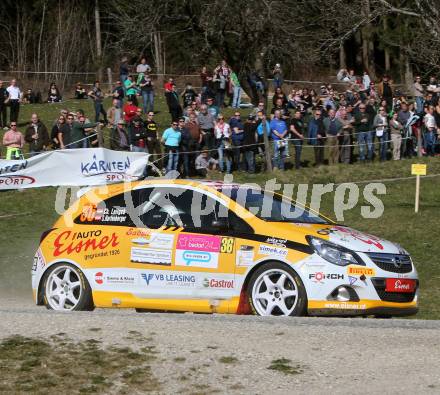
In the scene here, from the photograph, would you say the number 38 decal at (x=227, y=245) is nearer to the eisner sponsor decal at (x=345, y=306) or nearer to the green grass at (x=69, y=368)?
the eisner sponsor decal at (x=345, y=306)

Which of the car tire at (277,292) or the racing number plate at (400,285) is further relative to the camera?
the racing number plate at (400,285)

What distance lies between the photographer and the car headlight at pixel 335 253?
10.1m

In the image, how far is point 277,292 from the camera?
33.4 ft

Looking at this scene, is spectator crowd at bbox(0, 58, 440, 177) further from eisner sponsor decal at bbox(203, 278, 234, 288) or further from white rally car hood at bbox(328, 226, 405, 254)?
eisner sponsor decal at bbox(203, 278, 234, 288)

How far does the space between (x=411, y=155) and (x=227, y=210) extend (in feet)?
52.8

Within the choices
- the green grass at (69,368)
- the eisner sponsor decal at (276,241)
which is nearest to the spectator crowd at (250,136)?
the eisner sponsor decal at (276,241)

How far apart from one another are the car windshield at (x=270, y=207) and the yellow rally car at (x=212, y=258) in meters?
0.02

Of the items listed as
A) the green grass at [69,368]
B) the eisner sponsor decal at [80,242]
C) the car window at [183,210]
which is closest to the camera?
the green grass at [69,368]

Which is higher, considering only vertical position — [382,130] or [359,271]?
[382,130]

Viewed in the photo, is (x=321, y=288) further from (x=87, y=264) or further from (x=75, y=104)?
(x=75, y=104)

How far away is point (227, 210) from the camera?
35.1ft

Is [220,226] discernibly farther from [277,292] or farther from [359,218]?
[359,218]

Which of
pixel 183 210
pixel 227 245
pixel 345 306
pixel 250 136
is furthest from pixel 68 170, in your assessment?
pixel 345 306

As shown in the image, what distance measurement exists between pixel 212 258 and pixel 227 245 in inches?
8.5
